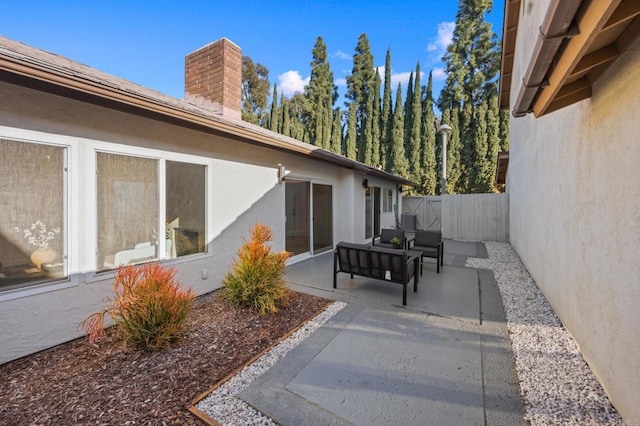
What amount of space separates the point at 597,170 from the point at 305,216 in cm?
630

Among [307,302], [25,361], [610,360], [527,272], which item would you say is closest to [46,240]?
[25,361]

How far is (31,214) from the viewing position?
3215 mm

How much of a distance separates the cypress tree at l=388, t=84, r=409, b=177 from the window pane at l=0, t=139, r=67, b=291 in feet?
66.3

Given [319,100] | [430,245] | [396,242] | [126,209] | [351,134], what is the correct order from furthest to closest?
[319,100], [351,134], [430,245], [396,242], [126,209]

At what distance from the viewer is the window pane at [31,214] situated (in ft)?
10.0

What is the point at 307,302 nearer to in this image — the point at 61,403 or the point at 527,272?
the point at 61,403

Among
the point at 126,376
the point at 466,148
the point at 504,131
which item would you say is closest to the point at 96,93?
the point at 126,376

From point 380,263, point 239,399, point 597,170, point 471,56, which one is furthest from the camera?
point 471,56

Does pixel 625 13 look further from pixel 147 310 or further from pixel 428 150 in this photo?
pixel 428 150

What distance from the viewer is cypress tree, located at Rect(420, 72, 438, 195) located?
2053cm

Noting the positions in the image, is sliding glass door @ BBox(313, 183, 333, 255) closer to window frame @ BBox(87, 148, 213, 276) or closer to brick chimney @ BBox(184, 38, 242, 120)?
brick chimney @ BBox(184, 38, 242, 120)

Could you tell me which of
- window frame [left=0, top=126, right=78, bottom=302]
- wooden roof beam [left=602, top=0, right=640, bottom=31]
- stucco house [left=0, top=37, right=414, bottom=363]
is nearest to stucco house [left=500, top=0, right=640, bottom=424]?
wooden roof beam [left=602, top=0, right=640, bottom=31]

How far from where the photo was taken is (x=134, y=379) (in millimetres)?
2682

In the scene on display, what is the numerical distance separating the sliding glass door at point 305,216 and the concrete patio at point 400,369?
3390mm
